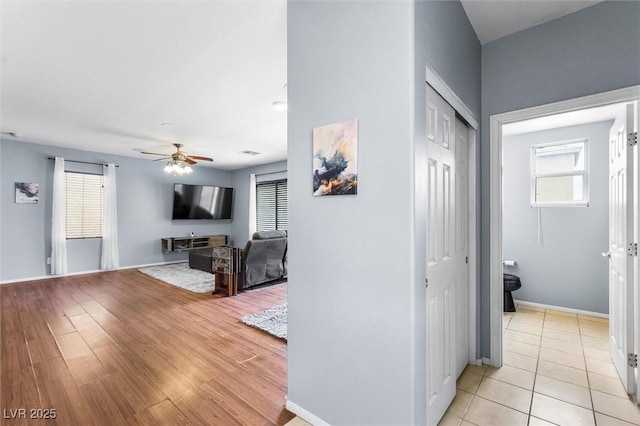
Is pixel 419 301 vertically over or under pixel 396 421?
over

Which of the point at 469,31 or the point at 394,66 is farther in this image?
the point at 469,31

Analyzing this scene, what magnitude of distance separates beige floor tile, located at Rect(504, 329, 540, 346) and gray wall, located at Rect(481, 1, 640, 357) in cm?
81

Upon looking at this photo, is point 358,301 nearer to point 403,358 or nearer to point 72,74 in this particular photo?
point 403,358

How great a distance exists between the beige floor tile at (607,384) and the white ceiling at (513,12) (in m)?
2.82

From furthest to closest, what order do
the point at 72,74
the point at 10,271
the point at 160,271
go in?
the point at 160,271, the point at 10,271, the point at 72,74

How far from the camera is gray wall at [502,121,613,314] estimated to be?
142 inches

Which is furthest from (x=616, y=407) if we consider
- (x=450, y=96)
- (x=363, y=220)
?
(x=450, y=96)

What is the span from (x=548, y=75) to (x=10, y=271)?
8377 mm

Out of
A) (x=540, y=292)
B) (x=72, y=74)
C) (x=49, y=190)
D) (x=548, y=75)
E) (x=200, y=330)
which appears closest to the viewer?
(x=548, y=75)

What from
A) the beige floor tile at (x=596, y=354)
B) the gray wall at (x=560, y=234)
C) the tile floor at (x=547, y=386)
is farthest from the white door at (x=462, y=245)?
the gray wall at (x=560, y=234)

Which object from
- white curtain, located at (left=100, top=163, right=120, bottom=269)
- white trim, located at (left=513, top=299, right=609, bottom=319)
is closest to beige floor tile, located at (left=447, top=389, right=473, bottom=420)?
white trim, located at (left=513, top=299, right=609, bottom=319)

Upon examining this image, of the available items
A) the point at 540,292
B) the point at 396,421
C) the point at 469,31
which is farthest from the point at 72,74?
the point at 540,292

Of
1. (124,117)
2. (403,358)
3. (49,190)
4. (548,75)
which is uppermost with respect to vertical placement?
(124,117)

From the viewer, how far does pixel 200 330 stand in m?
3.17
